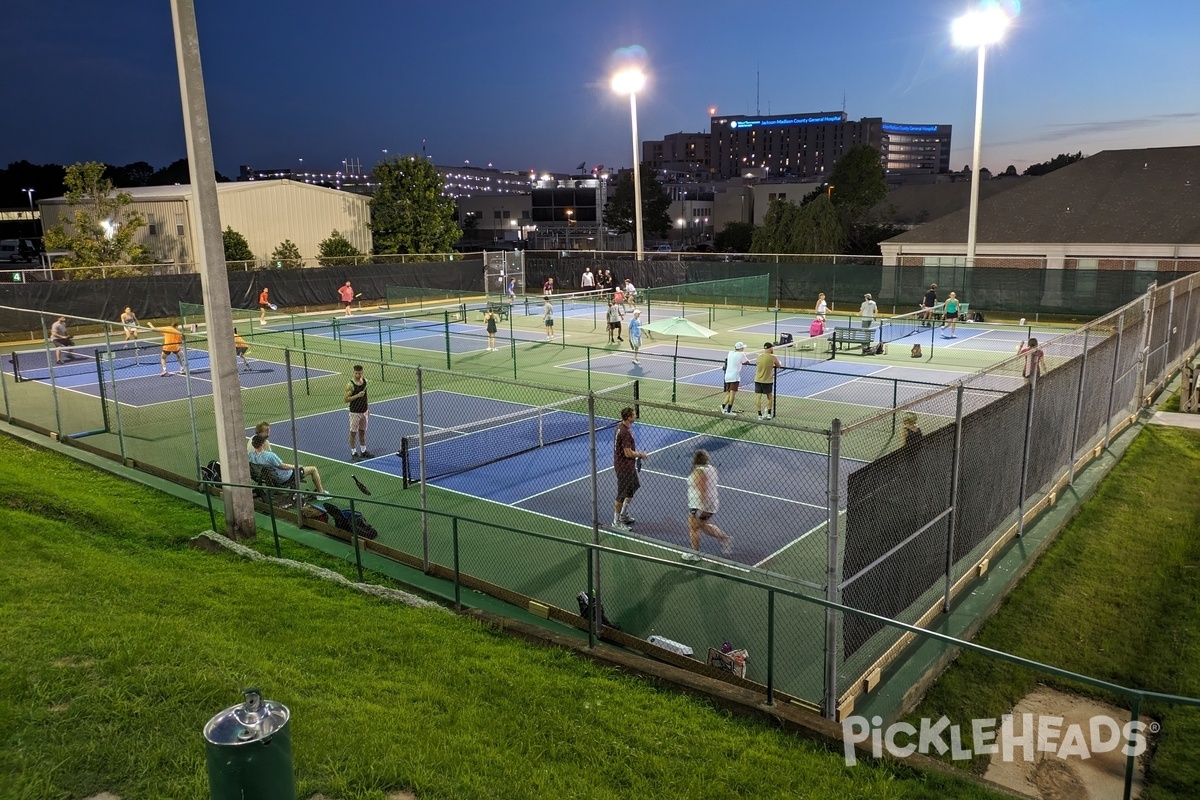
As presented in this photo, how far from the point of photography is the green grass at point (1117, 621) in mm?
7969

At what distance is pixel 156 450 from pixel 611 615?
12463 mm

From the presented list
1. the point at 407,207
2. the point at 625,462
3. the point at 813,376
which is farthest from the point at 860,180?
the point at 625,462

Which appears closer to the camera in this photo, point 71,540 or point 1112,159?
point 71,540

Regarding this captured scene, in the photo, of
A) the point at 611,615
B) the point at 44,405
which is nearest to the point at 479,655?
the point at 611,615

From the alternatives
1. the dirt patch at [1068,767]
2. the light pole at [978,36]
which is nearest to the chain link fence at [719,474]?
the dirt patch at [1068,767]

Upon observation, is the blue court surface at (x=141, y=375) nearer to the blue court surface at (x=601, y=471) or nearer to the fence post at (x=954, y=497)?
the blue court surface at (x=601, y=471)

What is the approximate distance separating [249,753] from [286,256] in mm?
51647

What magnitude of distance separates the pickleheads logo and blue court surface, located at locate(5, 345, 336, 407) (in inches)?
766

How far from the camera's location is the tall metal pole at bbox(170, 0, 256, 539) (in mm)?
11273

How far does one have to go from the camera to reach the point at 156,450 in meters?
18.1

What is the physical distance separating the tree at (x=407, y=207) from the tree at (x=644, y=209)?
172 ft

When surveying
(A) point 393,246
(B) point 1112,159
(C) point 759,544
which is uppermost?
(B) point 1112,159

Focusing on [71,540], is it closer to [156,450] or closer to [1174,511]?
[156,450]

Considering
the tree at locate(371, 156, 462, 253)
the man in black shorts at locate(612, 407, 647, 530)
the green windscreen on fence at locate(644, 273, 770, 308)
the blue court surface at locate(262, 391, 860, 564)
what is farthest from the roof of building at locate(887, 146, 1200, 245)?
the man in black shorts at locate(612, 407, 647, 530)
